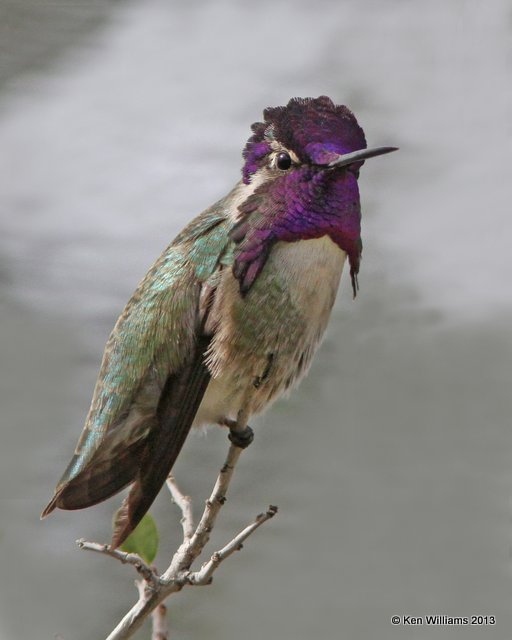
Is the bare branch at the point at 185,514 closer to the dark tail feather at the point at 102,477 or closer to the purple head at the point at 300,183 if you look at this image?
the dark tail feather at the point at 102,477

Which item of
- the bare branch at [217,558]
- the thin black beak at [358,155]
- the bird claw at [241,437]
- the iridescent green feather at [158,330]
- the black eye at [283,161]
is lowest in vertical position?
the bare branch at [217,558]

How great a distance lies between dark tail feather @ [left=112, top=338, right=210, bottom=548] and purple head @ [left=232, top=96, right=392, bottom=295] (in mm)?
187

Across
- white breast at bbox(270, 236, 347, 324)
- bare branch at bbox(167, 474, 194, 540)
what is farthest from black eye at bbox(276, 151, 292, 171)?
bare branch at bbox(167, 474, 194, 540)

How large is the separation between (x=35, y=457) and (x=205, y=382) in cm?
203

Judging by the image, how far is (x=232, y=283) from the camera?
1.47 meters

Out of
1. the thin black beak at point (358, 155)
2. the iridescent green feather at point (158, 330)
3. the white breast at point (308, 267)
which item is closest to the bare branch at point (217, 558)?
the iridescent green feather at point (158, 330)

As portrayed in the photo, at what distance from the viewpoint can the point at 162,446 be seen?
56.6 inches

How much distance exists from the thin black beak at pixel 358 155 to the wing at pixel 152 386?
23cm

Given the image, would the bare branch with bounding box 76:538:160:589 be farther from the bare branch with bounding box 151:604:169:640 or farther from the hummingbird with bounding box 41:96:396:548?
the bare branch with bounding box 151:604:169:640

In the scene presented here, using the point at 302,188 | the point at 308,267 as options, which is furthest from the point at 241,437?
the point at 302,188

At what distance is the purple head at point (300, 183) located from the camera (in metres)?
1.41

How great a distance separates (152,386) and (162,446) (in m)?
0.12

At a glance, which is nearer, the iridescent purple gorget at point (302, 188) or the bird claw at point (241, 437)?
the iridescent purple gorget at point (302, 188)

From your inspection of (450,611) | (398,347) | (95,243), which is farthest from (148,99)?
(450,611)
